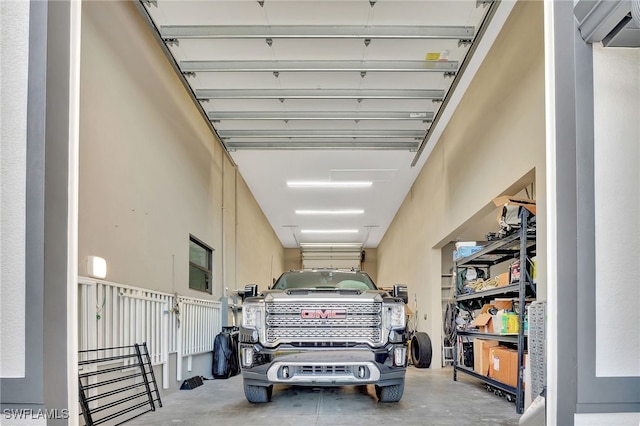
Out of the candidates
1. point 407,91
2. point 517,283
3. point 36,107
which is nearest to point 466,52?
point 407,91

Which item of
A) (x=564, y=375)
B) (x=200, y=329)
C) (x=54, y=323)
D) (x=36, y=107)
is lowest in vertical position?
(x=200, y=329)

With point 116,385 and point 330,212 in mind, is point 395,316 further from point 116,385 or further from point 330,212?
point 330,212

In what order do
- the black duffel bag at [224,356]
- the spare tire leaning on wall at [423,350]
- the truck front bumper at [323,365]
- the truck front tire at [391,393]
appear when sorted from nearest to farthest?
the truck front bumper at [323,365] < the truck front tire at [391,393] < the black duffel bag at [224,356] < the spare tire leaning on wall at [423,350]

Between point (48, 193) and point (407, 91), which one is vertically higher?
point (407, 91)

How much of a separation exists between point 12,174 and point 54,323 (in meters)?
0.59

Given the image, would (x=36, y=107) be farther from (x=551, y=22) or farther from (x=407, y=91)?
(x=407, y=91)

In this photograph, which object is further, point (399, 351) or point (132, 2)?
point (132, 2)

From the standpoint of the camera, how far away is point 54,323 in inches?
75.3

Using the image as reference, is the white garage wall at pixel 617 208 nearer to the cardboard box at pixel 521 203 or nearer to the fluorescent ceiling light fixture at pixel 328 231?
the cardboard box at pixel 521 203

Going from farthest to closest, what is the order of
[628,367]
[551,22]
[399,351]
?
[399,351], [551,22], [628,367]

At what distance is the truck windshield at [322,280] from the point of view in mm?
6164

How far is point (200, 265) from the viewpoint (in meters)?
8.29

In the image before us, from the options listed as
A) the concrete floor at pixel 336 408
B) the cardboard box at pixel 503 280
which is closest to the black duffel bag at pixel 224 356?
the concrete floor at pixel 336 408

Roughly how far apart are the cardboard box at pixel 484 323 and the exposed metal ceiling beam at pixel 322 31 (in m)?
3.25
